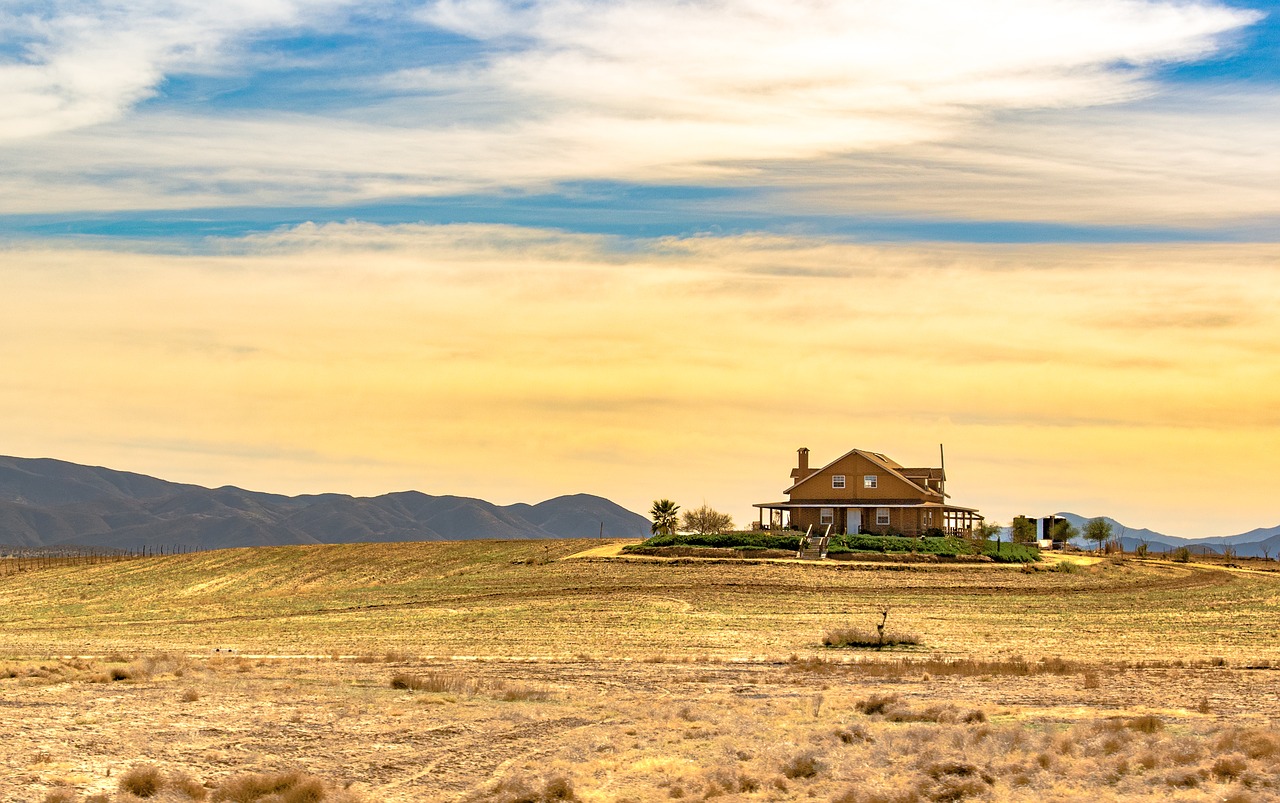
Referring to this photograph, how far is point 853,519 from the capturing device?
318 ft

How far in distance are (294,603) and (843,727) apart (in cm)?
4916

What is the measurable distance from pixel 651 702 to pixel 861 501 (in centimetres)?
7031

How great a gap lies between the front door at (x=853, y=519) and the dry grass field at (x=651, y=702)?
3184cm

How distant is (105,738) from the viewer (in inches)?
929

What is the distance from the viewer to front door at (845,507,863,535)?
3804 inches

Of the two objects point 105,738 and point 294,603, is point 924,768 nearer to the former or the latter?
point 105,738

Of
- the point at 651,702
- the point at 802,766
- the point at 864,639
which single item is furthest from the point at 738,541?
the point at 802,766

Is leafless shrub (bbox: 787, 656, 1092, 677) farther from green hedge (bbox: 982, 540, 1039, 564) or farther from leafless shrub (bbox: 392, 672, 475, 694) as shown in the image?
green hedge (bbox: 982, 540, 1039, 564)

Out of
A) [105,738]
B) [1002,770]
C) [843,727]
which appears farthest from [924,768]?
[105,738]

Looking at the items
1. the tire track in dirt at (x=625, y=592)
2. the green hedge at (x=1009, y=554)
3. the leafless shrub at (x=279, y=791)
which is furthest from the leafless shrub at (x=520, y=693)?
the green hedge at (x=1009, y=554)

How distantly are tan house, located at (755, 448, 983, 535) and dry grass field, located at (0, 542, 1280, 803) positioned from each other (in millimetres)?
31822

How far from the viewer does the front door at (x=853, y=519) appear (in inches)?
3804

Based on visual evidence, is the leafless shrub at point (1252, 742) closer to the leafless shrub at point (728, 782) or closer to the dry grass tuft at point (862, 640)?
the leafless shrub at point (728, 782)

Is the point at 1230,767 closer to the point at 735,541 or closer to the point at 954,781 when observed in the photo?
the point at 954,781
